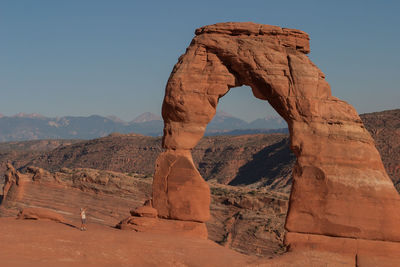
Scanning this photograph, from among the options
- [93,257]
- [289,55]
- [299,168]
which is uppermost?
[289,55]

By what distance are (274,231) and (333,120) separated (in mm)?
14627

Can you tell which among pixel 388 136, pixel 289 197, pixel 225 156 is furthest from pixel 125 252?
pixel 225 156

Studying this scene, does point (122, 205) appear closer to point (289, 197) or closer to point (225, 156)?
point (289, 197)

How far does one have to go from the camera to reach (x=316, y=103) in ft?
65.0

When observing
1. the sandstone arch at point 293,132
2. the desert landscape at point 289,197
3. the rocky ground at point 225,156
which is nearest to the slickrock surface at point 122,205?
the desert landscape at point 289,197

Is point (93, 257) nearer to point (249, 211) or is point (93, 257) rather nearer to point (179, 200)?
point (179, 200)

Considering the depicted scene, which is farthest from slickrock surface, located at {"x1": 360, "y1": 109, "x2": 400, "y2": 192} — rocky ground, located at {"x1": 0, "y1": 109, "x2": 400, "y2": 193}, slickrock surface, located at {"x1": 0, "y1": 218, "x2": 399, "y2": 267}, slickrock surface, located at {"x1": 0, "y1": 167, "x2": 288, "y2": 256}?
slickrock surface, located at {"x1": 0, "y1": 218, "x2": 399, "y2": 267}

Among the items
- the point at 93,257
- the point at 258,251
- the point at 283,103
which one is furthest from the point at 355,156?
the point at 258,251

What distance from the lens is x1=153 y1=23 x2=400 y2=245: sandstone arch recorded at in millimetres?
18750

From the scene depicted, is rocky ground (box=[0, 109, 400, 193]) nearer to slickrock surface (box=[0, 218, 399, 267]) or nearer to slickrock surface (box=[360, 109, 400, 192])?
slickrock surface (box=[360, 109, 400, 192])

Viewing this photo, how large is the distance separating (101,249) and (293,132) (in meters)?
7.78

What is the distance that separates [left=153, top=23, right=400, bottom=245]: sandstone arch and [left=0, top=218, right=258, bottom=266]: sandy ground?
2.56 meters

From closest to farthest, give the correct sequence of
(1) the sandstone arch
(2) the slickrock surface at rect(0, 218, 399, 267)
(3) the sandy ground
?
(3) the sandy ground < (2) the slickrock surface at rect(0, 218, 399, 267) < (1) the sandstone arch

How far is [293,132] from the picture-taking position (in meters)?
19.9
